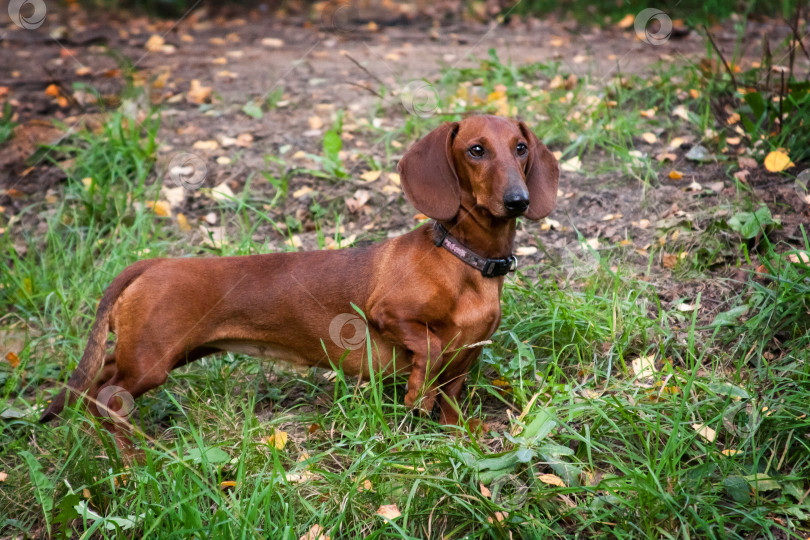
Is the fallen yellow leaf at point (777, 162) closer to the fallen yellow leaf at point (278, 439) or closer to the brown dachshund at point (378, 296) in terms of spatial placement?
the brown dachshund at point (378, 296)

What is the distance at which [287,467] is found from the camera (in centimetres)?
272

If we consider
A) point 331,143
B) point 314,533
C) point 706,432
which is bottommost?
point 314,533

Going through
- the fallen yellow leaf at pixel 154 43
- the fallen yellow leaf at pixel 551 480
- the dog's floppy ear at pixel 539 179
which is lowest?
the fallen yellow leaf at pixel 551 480

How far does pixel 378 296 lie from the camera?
9.43 ft

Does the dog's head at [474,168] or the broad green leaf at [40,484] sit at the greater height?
the dog's head at [474,168]

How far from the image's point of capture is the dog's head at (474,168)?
2.67m

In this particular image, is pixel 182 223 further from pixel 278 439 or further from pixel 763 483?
pixel 763 483

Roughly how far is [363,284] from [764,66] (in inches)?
131

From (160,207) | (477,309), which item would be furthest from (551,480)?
(160,207)

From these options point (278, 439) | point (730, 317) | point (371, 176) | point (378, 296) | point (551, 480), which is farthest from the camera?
point (371, 176)

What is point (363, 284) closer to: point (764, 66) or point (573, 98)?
point (573, 98)

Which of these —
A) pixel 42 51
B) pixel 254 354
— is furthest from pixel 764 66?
pixel 42 51

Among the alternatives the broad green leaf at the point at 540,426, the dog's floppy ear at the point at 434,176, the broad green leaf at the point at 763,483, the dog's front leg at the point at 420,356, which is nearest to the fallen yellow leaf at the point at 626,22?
the dog's floppy ear at the point at 434,176

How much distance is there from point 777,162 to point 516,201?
6.77 feet
